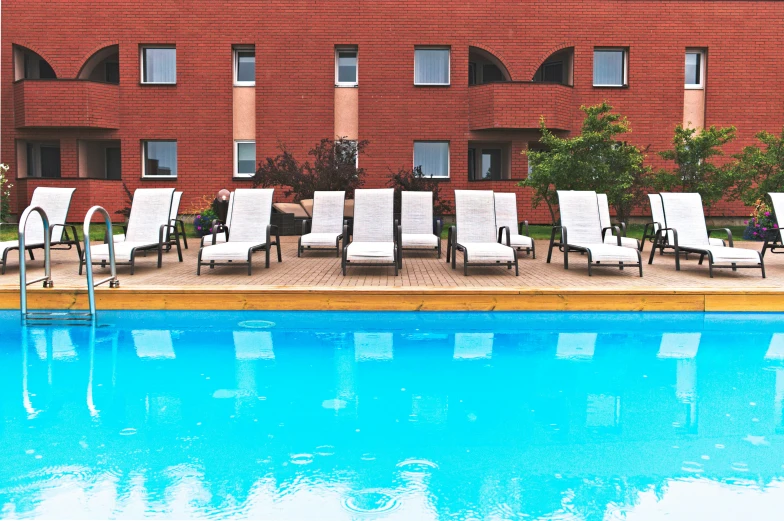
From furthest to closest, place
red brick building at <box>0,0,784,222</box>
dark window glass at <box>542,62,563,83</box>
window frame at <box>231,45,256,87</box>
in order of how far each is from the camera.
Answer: dark window glass at <box>542,62,563,83</box> < window frame at <box>231,45,256,87</box> < red brick building at <box>0,0,784,222</box>

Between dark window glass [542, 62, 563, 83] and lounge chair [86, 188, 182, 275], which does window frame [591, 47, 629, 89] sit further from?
lounge chair [86, 188, 182, 275]

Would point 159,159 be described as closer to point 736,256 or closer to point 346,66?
point 346,66

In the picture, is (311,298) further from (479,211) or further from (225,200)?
(225,200)

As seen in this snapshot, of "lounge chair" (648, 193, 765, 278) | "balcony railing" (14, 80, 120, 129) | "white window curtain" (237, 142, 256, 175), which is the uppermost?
"balcony railing" (14, 80, 120, 129)

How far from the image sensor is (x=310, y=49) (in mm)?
21984

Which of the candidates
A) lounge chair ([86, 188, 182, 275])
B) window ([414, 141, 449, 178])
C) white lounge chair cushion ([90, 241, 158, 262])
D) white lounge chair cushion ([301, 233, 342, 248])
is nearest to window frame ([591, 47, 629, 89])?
window ([414, 141, 449, 178])

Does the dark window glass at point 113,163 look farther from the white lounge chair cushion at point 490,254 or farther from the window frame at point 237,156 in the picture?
the white lounge chair cushion at point 490,254

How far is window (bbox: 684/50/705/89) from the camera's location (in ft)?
74.1

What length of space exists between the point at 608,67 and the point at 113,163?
56.6 feet

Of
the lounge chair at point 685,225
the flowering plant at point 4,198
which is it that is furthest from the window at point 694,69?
the flowering plant at point 4,198

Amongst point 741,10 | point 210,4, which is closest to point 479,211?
point 210,4

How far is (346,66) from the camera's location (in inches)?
889

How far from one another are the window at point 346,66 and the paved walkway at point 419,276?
11832 millimetres

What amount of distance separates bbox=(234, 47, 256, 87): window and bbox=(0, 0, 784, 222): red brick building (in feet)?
0.15
